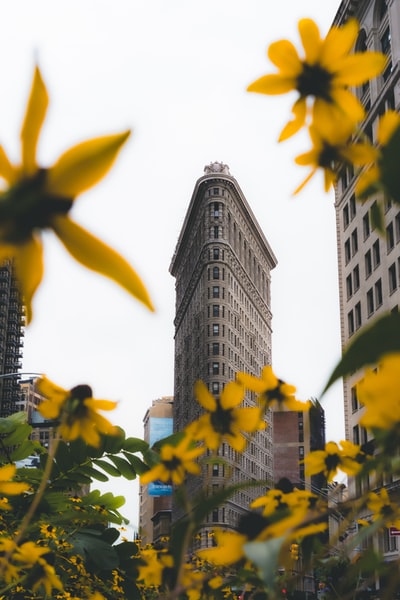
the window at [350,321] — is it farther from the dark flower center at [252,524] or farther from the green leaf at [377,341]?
the green leaf at [377,341]

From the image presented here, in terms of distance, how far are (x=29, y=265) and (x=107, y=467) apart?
174 centimetres

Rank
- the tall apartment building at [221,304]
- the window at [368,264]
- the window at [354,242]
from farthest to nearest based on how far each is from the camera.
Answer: the tall apartment building at [221,304] → the window at [354,242] → the window at [368,264]

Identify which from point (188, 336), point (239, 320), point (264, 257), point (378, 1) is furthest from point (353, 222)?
point (264, 257)

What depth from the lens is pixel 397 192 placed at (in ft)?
2.29

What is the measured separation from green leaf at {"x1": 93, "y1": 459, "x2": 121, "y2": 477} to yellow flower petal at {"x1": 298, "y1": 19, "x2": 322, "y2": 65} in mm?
1562

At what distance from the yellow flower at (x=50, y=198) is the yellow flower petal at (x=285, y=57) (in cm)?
A: 45

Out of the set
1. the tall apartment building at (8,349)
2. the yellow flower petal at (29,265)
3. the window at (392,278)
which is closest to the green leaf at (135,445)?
the yellow flower petal at (29,265)

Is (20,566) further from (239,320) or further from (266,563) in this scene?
(239,320)

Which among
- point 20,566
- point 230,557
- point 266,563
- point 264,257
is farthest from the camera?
point 264,257

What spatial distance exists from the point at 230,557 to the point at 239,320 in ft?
291

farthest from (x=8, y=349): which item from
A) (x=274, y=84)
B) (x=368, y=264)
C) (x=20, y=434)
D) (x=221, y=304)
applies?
(x=274, y=84)

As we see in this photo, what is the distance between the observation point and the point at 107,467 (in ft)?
7.07

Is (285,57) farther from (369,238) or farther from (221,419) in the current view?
(369,238)

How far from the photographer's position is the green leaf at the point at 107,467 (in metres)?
2.14
